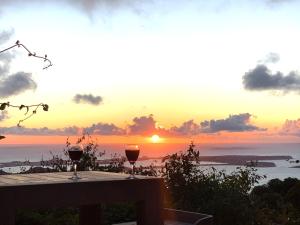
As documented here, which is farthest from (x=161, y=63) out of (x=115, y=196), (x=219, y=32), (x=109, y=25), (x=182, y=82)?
(x=115, y=196)

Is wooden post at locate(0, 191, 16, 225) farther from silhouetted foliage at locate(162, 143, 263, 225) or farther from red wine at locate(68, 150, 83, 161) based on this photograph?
silhouetted foliage at locate(162, 143, 263, 225)

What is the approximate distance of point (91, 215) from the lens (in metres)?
5.37

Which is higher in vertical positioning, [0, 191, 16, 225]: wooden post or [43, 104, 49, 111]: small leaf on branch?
[43, 104, 49, 111]: small leaf on branch

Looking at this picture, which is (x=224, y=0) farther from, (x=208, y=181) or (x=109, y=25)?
(x=208, y=181)

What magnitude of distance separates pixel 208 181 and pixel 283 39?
3633 mm

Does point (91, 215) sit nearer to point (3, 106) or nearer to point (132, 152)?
point (132, 152)

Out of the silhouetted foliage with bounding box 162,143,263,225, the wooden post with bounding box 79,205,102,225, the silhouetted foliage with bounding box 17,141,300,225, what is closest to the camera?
the wooden post with bounding box 79,205,102,225

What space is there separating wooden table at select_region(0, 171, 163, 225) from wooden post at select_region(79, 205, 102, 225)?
1.19m

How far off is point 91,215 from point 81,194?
64.1 inches

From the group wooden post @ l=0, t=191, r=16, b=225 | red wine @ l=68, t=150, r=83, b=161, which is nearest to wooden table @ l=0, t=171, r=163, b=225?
wooden post @ l=0, t=191, r=16, b=225

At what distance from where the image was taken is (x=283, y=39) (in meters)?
10.2

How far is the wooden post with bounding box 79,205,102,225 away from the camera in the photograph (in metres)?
5.34

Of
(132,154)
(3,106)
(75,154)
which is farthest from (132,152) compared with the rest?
(3,106)

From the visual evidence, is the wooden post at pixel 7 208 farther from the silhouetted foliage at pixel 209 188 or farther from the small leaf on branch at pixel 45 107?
the silhouetted foliage at pixel 209 188
